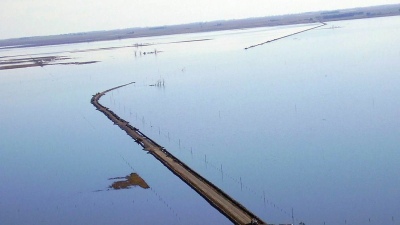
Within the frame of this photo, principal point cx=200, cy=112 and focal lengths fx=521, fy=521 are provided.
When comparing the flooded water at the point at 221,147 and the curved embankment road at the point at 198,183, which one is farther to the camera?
the flooded water at the point at 221,147

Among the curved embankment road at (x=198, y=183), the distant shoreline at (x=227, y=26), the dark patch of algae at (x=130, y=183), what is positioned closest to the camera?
the curved embankment road at (x=198, y=183)

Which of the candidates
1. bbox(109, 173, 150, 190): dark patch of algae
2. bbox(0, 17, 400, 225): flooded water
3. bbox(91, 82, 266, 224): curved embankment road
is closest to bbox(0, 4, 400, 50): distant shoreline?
bbox(0, 17, 400, 225): flooded water

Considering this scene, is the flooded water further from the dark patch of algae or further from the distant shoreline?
the distant shoreline

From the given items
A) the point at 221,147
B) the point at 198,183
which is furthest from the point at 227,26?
the point at 198,183

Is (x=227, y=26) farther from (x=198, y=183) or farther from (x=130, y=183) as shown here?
(x=198, y=183)

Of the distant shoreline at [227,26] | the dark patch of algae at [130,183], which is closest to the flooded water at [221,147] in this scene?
the dark patch of algae at [130,183]

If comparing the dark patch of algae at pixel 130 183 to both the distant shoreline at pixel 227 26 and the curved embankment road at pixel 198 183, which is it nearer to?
the curved embankment road at pixel 198 183

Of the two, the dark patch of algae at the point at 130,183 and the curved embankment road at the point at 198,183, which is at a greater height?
the curved embankment road at the point at 198,183
